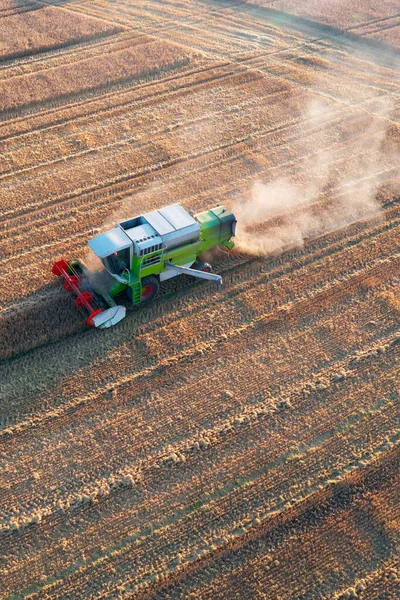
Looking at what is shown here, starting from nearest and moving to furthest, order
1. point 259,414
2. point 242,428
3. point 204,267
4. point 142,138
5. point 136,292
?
point 242,428 → point 259,414 → point 136,292 → point 204,267 → point 142,138

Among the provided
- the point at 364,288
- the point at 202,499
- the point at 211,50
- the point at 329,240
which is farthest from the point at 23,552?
the point at 211,50

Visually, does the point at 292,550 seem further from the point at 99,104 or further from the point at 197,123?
the point at 99,104

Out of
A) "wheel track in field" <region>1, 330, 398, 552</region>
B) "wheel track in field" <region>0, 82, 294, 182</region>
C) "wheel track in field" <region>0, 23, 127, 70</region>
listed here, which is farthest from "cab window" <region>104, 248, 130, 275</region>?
"wheel track in field" <region>0, 23, 127, 70</region>

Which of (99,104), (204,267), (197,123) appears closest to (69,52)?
(99,104)

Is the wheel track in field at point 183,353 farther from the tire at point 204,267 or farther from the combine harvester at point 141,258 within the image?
the tire at point 204,267

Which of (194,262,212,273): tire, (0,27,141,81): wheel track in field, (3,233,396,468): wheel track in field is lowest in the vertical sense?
(3,233,396,468): wheel track in field

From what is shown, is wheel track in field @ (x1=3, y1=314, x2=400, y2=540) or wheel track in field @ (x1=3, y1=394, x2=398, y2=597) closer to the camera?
wheel track in field @ (x1=3, y1=394, x2=398, y2=597)

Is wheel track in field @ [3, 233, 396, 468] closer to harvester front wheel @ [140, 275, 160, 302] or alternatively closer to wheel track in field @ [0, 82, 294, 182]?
harvester front wheel @ [140, 275, 160, 302]

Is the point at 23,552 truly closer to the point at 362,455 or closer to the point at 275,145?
the point at 362,455
